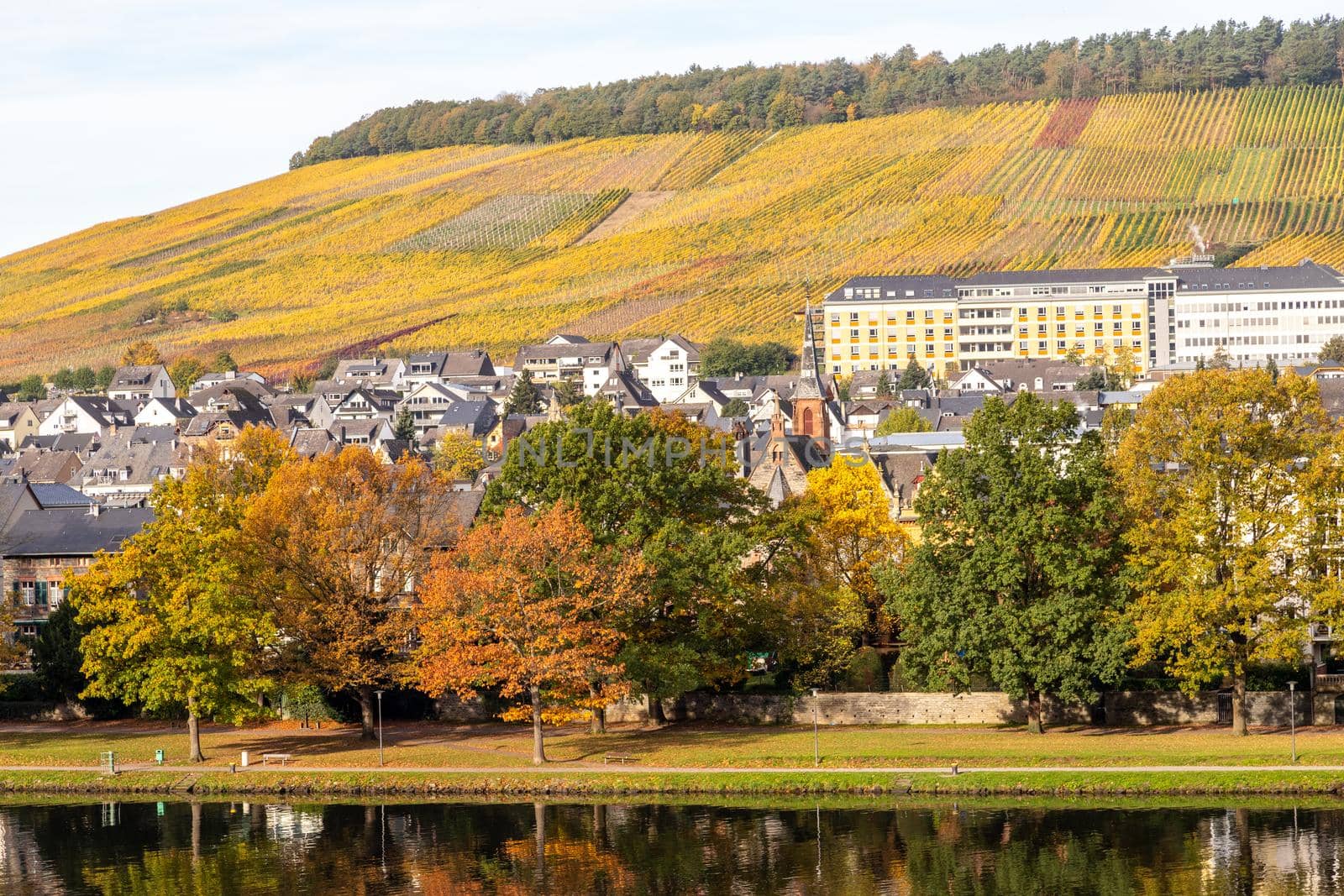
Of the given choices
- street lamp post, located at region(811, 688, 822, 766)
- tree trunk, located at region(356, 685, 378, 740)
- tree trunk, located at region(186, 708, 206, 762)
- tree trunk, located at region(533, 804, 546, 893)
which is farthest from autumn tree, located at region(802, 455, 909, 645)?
tree trunk, located at region(186, 708, 206, 762)

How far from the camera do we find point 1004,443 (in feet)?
250

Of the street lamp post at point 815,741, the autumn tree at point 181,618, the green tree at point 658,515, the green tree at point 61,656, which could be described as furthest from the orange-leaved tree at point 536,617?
the green tree at point 61,656

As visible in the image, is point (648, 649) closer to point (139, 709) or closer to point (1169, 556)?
point (1169, 556)

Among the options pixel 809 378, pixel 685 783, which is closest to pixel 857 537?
pixel 685 783

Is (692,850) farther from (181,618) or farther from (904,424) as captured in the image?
(904,424)

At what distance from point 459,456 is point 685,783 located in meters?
102

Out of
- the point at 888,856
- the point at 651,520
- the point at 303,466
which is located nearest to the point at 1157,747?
the point at 888,856

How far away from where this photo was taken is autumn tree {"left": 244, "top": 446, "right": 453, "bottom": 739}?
80000mm

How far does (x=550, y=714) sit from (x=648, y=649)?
491 centimetres

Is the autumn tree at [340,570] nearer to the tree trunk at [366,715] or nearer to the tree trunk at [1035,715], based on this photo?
the tree trunk at [366,715]

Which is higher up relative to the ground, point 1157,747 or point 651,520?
point 651,520

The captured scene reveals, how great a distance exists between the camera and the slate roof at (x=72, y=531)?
334 ft

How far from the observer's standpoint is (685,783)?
6900 centimetres

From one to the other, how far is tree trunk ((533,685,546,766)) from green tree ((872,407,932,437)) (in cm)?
9868
